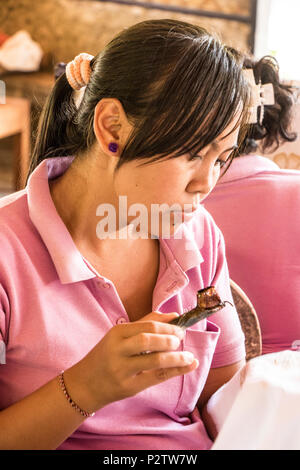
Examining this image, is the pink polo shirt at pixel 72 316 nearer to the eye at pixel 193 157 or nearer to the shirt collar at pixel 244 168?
the eye at pixel 193 157

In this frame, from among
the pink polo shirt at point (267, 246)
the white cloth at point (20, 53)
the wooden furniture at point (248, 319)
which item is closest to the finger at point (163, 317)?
the wooden furniture at point (248, 319)

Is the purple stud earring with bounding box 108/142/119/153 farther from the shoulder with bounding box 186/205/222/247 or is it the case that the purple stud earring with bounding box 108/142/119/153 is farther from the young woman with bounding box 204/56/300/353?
the young woman with bounding box 204/56/300/353

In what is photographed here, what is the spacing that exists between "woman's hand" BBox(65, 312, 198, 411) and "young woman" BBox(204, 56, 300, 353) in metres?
0.78

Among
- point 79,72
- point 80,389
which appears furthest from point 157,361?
point 79,72

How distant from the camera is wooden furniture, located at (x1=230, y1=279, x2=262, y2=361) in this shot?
1.26 m

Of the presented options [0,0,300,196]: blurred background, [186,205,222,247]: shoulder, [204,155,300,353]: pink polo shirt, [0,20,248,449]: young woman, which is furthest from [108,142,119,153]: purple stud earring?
[0,0,300,196]: blurred background

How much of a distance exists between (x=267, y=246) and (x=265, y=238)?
0.02 meters

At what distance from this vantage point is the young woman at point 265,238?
1582 mm

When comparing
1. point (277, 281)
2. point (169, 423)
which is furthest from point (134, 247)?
point (277, 281)

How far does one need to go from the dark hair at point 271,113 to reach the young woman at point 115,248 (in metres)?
0.75

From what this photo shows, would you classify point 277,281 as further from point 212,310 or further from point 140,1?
point 140,1

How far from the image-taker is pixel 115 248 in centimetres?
109

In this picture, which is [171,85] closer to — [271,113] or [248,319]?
[248,319]

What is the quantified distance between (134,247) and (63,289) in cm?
18
